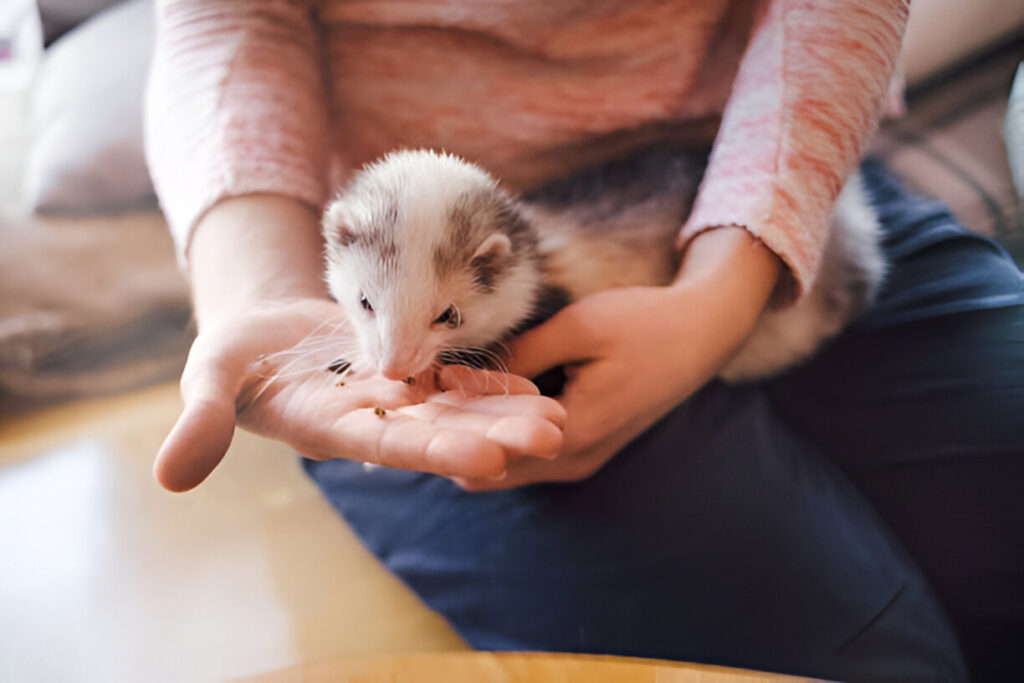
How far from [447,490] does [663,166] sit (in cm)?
32

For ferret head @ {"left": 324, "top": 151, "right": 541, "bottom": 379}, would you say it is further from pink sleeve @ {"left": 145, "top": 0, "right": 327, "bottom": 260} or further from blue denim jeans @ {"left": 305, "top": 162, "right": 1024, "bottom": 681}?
blue denim jeans @ {"left": 305, "top": 162, "right": 1024, "bottom": 681}

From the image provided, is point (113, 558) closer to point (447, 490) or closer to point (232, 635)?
point (232, 635)

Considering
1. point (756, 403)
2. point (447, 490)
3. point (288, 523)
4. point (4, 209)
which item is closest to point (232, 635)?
point (288, 523)

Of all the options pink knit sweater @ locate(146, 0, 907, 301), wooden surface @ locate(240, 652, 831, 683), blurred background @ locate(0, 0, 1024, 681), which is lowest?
wooden surface @ locate(240, 652, 831, 683)

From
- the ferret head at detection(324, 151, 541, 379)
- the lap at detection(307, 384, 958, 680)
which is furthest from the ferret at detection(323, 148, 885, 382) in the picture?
the lap at detection(307, 384, 958, 680)

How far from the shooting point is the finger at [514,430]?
13.9 inches

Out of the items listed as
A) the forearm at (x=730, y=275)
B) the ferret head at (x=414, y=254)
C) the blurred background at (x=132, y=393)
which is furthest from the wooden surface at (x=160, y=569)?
the forearm at (x=730, y=275)

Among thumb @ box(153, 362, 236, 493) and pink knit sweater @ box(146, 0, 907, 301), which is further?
pink knit sweater @ box(146, 0, 907, 301)

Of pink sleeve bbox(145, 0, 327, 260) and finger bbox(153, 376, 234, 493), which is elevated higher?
pink sleeve bbox(145, 0, 327, 260)

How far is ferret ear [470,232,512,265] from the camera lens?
438 millimetres

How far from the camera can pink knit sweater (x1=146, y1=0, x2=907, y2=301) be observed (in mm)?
437

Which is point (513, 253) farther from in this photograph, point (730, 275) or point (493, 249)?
point (730, 275)

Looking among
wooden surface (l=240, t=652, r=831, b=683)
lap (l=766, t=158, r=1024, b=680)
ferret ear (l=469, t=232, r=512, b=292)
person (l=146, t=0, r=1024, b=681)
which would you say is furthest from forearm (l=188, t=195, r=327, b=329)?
lap (l=766, t=158, r=1024, b=680)

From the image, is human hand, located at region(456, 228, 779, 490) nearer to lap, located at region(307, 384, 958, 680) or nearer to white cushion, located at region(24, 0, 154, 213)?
lap, located at region(307, 384, 958, 680)
